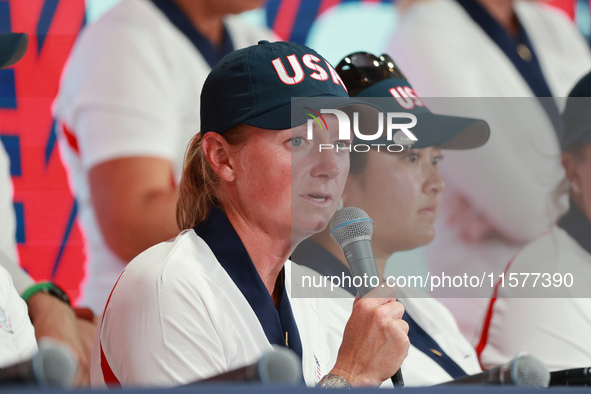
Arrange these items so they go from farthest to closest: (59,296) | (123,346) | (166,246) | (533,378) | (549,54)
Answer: (549,54) → (59,296) → (166,246) → (123,346) → (533,378)

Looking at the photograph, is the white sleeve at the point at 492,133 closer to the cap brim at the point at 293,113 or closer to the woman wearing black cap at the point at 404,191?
the woman wearing black cap at the point at 404,191

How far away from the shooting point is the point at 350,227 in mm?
1133

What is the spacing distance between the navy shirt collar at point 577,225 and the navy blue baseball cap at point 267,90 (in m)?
0.82

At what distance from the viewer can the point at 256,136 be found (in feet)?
4.08

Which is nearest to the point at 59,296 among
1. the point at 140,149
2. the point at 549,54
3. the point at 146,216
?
the point at 146,216

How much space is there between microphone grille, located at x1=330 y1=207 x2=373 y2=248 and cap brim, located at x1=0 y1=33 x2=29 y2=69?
70 centimetres

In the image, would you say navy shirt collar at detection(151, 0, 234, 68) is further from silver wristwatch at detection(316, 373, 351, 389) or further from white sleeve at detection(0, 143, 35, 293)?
silver wristwatch at detection(316, 373, 351, 389)

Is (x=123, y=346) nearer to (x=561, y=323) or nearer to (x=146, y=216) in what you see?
(x=146, y=216)

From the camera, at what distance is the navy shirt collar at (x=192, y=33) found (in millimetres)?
2135

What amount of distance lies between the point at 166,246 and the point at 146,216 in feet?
2.53

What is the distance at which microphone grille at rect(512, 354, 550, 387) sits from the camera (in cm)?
82

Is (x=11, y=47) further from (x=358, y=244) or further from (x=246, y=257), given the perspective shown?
(x=358, y=244)

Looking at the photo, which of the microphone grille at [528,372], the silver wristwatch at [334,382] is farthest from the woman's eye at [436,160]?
the microphone grille at [528,372]

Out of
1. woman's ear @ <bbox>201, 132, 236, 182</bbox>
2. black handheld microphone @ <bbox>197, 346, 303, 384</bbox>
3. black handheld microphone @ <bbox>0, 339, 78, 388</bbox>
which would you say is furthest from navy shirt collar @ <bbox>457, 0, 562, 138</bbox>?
black handheld microphone @ <bbox>0, 339, 78, 388</bbox>
